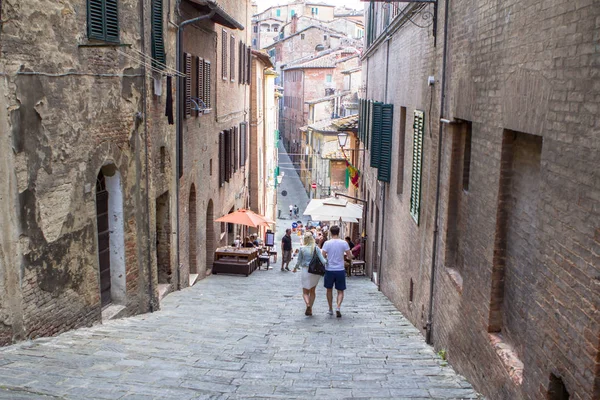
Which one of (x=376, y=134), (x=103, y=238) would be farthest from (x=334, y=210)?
(x=103, y=238)

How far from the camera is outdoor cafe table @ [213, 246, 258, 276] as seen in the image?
19094 mm

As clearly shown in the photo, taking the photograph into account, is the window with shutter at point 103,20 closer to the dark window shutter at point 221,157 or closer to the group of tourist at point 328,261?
the group of tourist at point 328,261

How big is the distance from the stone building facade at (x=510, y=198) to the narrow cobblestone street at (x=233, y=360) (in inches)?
23.7

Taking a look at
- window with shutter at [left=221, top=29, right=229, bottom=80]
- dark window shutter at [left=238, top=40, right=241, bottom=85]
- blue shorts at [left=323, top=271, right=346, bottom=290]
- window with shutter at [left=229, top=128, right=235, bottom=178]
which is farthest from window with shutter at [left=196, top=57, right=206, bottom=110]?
dark window shutter at [left=238, top=40, right=241, bottom=85]

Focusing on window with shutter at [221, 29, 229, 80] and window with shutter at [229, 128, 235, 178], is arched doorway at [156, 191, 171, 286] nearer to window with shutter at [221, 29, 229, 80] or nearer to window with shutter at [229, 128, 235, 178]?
window with shutter at [221, 29, 229, 80]

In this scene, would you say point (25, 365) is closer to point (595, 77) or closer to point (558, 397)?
point (558, 397)

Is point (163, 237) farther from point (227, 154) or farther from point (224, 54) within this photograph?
point (224, 54)

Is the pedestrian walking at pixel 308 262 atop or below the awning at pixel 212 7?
below

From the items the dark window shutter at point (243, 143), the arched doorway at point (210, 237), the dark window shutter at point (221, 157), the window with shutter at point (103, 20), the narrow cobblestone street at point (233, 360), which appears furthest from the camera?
the dark window shutter at point (243, 143)

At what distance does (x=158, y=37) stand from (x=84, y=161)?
3827mm

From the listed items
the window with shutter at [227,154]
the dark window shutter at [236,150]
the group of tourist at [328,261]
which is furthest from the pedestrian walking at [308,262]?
the dark window shutter at [236,150]

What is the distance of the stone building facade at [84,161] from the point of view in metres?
7.23

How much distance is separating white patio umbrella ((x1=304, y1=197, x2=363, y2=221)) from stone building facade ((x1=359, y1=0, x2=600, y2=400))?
26.5 ft

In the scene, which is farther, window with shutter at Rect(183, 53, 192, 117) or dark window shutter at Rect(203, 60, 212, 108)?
dark window shutter at Rect(203, 60, 212, 108)
